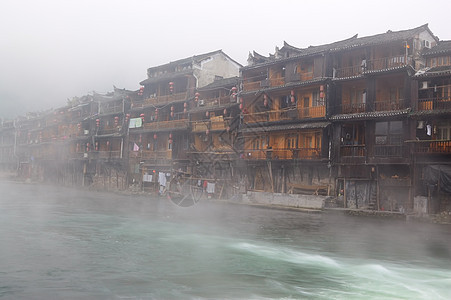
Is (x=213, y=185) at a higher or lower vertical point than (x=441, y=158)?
lower

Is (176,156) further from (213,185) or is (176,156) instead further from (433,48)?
(433,48)

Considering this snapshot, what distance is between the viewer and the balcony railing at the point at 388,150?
94.8 ft

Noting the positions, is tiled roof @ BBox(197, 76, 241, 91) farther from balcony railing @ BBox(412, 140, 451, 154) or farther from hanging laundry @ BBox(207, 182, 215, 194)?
balcony railing @ BBox(412, 140, 451, 154)

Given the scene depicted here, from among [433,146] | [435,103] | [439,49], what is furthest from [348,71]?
[433,146]

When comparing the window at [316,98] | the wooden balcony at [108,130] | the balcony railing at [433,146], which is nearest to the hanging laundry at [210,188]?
the window at [316,98]

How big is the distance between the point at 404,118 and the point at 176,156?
2517 centimetres

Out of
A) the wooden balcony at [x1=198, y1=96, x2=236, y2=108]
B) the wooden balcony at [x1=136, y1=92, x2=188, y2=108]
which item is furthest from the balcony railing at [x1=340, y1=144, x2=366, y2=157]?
the wooden balcony at [x1=136, y1=92, x2=188, y2=108]

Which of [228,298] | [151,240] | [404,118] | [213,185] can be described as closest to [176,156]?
[213,185]

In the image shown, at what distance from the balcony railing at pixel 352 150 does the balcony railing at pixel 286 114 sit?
333cm

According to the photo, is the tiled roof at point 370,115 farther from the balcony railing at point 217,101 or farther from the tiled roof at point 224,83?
the tiled roof at point 224,83

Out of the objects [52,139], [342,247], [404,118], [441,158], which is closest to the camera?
[342,247]

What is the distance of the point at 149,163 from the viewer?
49.6 metres

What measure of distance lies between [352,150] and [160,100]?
85.1ft

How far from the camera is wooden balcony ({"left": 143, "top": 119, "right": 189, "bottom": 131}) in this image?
151ft
